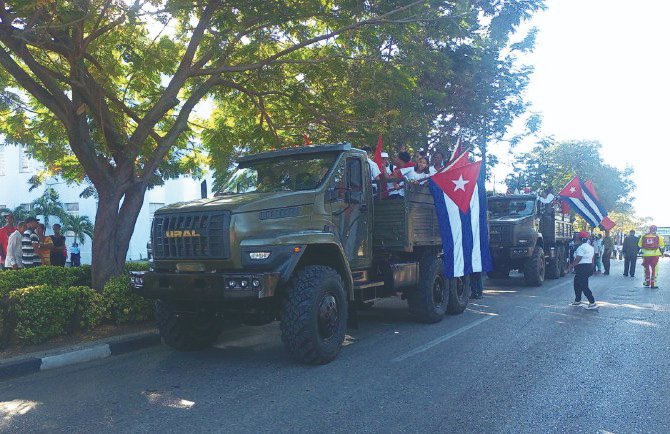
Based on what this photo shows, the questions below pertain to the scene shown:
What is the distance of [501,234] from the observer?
1430cm

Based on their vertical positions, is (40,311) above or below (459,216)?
below

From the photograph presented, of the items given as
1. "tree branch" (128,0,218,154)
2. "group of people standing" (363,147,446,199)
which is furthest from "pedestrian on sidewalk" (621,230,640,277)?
"tree branch" (128,0,218,154)

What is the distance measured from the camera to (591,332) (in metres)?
8.14

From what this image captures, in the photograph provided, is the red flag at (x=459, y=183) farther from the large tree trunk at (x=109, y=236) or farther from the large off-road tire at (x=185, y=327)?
the large tree trunk at (x=109, y=236)

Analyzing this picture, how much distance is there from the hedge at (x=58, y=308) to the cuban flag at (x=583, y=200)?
43.0 feet

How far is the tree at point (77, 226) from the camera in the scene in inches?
1086

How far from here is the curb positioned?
6082mm

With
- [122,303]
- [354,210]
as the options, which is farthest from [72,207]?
[354,210]

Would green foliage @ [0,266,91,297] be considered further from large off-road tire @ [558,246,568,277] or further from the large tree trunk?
large off-road tire @ [558,246,568,277]

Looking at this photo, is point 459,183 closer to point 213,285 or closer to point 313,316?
point 313,316

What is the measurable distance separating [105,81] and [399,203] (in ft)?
19.4

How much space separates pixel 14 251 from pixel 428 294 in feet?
27.7

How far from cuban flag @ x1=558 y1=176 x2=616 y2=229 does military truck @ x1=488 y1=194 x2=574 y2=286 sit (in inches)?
25.0

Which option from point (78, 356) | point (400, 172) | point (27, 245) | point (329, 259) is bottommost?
point (78, 356)
